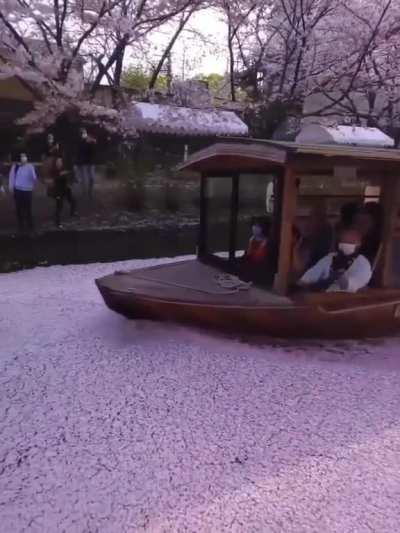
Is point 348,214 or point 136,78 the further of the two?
point 136,78

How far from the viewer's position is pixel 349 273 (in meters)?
4.34

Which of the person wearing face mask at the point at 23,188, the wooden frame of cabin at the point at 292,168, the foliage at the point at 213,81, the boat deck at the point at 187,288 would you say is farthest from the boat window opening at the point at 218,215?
the foliage at the point at 213,81

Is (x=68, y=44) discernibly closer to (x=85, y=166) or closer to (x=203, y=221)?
(x=85, y=166)

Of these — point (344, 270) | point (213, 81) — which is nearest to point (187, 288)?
point (344, 270)

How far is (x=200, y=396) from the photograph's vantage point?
3348 millimetres

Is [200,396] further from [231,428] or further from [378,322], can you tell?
[378,322]

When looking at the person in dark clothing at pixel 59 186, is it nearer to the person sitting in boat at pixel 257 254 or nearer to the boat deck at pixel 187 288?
the boat deck at pixel 187 288

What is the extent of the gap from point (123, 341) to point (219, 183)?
6.85 ft

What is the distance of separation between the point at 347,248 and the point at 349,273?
23 cm

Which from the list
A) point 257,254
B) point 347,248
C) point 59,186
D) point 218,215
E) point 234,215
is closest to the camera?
point 347,248

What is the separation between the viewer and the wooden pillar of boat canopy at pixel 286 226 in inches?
162

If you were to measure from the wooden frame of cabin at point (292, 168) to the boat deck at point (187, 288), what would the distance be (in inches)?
9.7

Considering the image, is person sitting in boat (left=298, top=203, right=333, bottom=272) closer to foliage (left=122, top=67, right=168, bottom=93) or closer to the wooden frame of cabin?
the wooden frame of cabin

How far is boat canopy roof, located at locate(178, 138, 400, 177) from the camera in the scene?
12.5 ft
